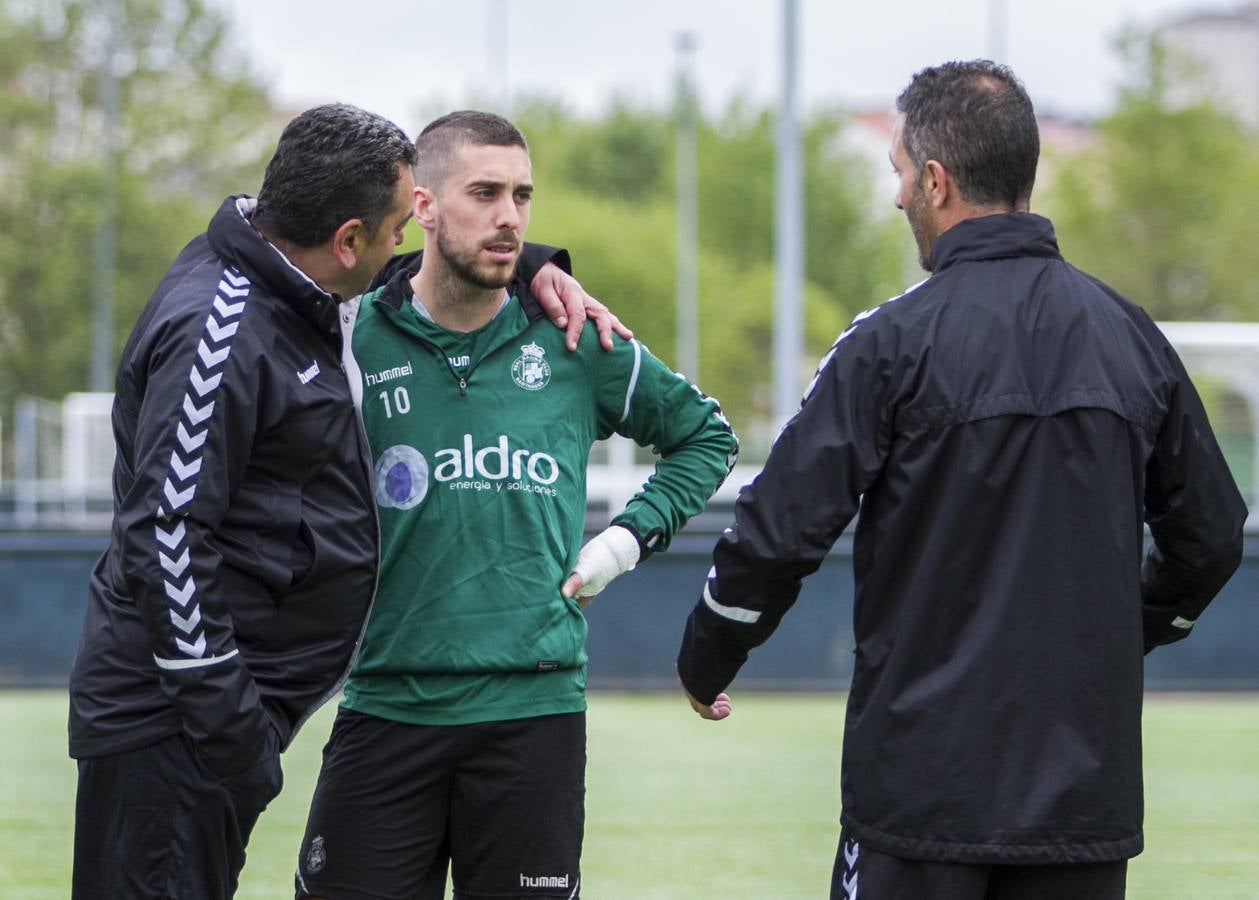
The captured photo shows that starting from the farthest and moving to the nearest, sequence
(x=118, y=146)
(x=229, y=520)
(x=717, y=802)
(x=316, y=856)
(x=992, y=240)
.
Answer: (x=118, y=146), (x=717, y=802), (x=316, y=856), (x=229, y=520), (x=992, y=240)

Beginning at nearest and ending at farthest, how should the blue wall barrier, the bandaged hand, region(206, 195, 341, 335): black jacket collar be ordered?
region(206, 195, 341, 335): black jacket collar < the bandaged hand < the blue wall barrier

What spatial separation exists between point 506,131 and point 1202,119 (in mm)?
36567

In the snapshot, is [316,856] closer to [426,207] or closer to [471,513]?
[471,513]

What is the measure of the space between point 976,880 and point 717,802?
6.25 metres

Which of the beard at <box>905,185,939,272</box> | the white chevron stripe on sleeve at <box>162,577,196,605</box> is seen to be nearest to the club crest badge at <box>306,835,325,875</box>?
the white chevron stripe on sleeve at <box>162,577,196,605</box>

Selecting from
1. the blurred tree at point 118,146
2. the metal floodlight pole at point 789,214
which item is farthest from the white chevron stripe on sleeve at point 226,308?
the blurred tree at point 118,146

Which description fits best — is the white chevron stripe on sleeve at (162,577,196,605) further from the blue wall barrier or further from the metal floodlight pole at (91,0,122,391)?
the metal floodlight pole at (91,0,122,391)

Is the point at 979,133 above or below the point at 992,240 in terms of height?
above

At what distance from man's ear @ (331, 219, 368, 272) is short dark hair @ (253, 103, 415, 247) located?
1 centimetres

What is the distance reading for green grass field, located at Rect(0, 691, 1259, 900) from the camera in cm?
768

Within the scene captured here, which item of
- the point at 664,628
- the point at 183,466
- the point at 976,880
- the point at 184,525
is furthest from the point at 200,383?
the point at 664,628

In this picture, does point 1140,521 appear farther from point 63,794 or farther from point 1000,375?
point 63,794

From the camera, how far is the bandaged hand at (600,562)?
441 cm

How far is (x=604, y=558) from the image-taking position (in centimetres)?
445
